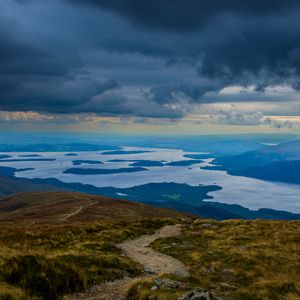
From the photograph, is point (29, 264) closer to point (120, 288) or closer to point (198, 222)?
point (120, 288)

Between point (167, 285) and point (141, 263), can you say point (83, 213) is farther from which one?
point (167, 285)

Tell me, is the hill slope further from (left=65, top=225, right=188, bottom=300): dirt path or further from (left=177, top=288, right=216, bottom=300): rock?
(left=177, top=288, right=216, bottom=300): rock

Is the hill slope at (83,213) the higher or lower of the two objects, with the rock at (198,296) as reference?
lower

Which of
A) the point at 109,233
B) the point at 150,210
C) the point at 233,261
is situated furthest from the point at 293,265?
the point at 150,210

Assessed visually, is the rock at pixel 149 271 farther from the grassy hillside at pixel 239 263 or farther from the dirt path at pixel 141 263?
the grassy hillside at pixel 239 263

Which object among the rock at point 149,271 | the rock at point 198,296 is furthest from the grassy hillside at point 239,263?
the rock at point 149,271

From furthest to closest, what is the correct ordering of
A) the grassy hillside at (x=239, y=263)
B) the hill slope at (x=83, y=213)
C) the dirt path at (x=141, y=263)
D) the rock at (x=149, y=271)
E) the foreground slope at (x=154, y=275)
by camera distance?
the hill slope at (x=83, y=213), the rock at (x=149, y=271), the dirt path at (x=141, y=263), the grassy hillside at (x=239, y=263), the foreground slope at (x=154, y=275)
